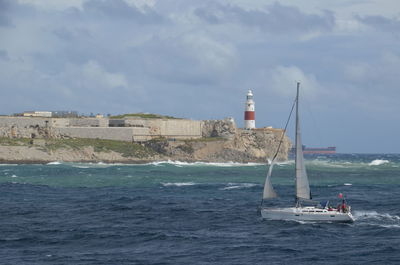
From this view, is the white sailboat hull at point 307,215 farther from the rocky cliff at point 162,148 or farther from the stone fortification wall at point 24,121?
the stone fortification wall at point 24,121

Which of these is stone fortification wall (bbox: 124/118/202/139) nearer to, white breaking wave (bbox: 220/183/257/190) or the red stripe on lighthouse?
the red stripe on lighthouse

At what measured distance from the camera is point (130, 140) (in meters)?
170

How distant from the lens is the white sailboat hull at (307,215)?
51344 mm

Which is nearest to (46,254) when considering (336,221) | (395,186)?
(336,221)

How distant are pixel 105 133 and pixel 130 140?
609 cm

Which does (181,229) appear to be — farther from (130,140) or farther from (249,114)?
(249,114)

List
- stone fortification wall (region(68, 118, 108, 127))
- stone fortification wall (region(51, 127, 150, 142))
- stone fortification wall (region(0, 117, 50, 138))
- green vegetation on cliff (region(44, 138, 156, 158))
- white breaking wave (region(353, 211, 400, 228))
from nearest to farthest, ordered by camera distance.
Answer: white breaking wave (region(353, 211, 400, 228)) → green vegetation on cliff (region(44, 138, 156, 158)) → stone fortification wall (region(0, 117, 50, 138)) → stone fortification wall (region(51, 127, 150, 142)) → stone fortification wall (region(68, 118, 108, 127))

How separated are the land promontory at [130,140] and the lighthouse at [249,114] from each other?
4903mm

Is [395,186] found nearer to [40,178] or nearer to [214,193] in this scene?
[214,193]

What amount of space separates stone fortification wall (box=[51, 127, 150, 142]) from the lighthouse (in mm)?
27087

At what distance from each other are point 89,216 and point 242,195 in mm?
21073

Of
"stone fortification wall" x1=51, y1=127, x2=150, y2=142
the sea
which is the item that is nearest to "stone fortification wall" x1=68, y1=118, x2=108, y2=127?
"stone fortification wall" x1=51, y1=127, x2=150, y2=142

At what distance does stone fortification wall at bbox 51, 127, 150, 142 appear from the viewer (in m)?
170

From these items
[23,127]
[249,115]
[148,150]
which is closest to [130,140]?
[148,150]
